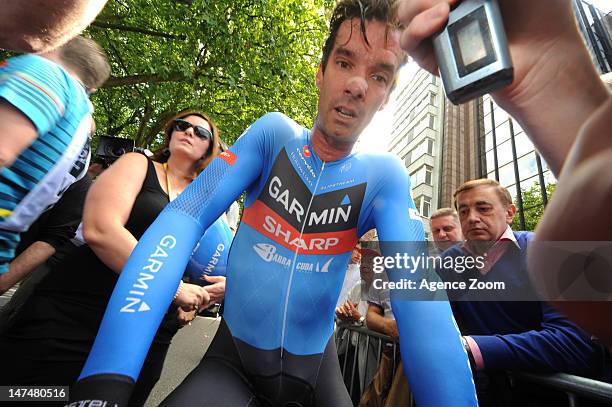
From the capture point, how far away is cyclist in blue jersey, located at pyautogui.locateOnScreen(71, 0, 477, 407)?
3.62 ft

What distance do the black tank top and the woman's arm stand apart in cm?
5

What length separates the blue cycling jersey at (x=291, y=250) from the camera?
3.56 feet

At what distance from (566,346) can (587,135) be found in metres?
2.28

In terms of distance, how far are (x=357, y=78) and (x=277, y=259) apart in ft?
2.92

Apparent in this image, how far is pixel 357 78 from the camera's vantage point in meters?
1.43

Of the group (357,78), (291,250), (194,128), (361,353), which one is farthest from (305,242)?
(361,353)

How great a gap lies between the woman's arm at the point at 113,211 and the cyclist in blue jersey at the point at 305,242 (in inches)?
19.8

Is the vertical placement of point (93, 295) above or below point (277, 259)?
below

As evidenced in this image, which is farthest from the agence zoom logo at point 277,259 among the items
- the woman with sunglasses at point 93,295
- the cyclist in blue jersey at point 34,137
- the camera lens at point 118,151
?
the camera lens at point 118,151

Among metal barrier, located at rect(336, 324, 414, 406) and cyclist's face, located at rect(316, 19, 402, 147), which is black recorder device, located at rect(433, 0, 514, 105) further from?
metal barrier, located at rect(336, 324, 414, 406)

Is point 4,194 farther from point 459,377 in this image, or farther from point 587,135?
point 459,377

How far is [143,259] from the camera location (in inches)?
42.6

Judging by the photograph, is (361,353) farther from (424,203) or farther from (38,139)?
(424,203)

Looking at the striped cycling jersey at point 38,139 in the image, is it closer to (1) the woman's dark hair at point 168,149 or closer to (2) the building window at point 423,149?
(1) the woman's dark hair at point 168,149
